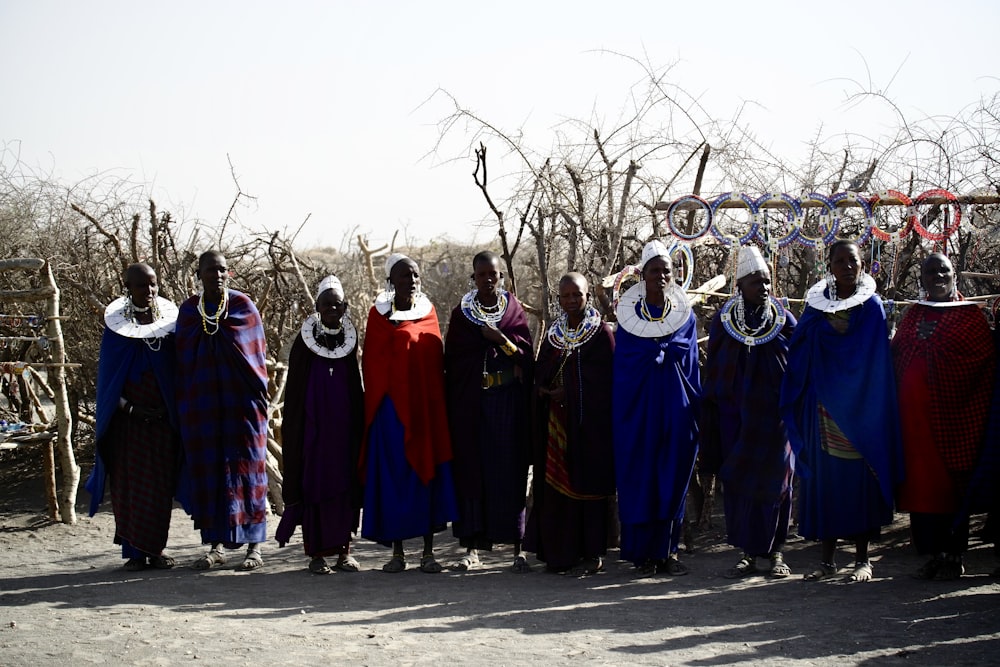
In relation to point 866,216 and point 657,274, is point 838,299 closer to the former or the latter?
point 866,216

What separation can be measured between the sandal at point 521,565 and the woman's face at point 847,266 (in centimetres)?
260

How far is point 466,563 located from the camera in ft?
22.8

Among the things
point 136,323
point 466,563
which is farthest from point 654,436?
point 136,323

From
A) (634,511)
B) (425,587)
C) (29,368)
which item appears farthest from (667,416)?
(29,368)

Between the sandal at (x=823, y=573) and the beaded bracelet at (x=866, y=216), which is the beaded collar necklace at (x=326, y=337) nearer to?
the sandal at (x=823, y=573)

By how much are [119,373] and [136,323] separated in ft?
1.13

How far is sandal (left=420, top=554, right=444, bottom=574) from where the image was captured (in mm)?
6887

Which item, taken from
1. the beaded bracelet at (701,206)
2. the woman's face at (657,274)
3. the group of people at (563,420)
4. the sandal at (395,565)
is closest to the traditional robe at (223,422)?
the group of people at (563,420)

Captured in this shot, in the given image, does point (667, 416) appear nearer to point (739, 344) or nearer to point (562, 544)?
point (739, 344)

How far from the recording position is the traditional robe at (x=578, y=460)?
21.8 feet

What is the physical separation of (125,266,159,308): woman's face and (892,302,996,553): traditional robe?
4786mm

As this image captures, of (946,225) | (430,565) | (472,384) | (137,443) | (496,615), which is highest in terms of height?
(946,225)

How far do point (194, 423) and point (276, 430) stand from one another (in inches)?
113

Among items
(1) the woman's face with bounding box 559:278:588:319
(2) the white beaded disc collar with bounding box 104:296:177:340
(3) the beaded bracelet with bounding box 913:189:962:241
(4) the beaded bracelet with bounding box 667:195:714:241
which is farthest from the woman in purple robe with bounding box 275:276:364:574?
(3) the beaded bracelet with bounding box 913:189:962:241
